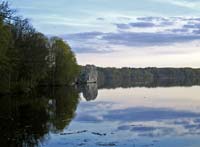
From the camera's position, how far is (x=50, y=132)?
2819 cm

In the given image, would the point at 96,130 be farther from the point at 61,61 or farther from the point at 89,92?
the point at 61,61

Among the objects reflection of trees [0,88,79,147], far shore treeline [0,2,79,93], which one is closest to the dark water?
reflection of trees [0,88,79,147]

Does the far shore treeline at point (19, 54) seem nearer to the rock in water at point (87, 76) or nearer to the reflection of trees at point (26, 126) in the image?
the reflection of trees at point (26, 126)

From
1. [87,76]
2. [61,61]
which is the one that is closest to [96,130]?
[61,61]

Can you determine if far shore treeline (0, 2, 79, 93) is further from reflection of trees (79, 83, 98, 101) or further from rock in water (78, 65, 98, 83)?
rock in water (78, 65, 98, 83)

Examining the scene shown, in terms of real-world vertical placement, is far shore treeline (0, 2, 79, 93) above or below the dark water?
above

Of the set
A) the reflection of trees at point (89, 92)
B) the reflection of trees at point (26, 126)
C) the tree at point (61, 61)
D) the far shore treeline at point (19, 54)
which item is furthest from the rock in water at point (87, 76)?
the reflection of trees at point (26, 126)

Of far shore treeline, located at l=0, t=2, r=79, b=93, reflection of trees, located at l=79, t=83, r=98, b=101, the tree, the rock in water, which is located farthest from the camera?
the rock in water

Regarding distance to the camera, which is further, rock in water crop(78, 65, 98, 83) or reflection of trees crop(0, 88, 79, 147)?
rock in water crop(78, 65, 98, 83)

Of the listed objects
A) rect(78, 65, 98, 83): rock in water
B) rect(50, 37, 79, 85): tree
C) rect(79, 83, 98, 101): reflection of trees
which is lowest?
rect(79, 83, 98, 101): reflection of trees

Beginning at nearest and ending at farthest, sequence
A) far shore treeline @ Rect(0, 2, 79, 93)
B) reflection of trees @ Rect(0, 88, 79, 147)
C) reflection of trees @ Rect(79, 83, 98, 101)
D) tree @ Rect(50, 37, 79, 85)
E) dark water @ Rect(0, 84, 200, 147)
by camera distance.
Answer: dark water @ Rect(0, 84, 200, 147), reflection of trees @ Rect(0, 88, 79, 147), far shore treeline @ Rect(0, 2, 79, 93), reflection of trees @ Rect(79, 83, 98, 101), tree @ Rect(50, 37, 79, 85)

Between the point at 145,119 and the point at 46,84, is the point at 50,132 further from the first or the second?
the point at 46,84

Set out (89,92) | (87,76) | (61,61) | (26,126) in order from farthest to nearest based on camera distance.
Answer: (87,76) < (61,61) < (89,92) < (26,126)

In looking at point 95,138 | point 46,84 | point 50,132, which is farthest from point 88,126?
point 46,84
